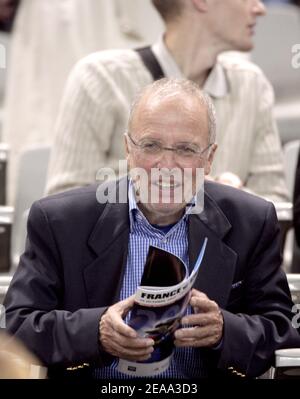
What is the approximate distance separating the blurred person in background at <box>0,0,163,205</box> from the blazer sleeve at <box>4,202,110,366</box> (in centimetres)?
252

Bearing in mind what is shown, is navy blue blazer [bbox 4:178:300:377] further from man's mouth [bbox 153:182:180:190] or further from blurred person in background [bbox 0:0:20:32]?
blurred person in background [bbox 0:0:20:32]

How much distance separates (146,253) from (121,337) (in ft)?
0.90

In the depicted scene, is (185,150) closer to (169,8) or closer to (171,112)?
(171,112)

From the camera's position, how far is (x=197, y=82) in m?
3.26

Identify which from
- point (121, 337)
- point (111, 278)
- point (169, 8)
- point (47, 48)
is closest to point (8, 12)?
point (47, 48)

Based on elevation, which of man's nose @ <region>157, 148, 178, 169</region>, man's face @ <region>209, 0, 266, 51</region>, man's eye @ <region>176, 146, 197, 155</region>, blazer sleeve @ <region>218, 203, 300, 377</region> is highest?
man's face @ <region>209, 0, 266, 51</region>

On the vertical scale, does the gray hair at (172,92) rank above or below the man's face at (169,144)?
above

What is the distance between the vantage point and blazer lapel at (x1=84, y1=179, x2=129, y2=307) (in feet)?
7.18

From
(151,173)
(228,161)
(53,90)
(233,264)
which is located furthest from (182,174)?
(53,90)

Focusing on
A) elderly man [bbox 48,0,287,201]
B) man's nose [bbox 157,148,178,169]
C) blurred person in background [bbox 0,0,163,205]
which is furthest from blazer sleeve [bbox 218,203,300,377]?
blurred person in background [bbox 0,0,163,205]

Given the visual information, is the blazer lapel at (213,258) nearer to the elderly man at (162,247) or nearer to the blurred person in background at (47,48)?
the elderly man at (162,247)

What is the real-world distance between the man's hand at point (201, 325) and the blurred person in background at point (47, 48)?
2.72m
